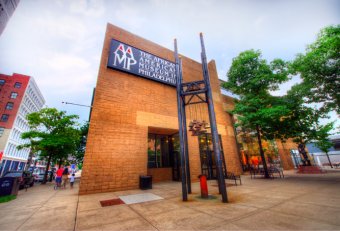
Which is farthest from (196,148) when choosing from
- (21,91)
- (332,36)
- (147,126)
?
(21,91)

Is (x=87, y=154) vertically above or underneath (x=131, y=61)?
underneath

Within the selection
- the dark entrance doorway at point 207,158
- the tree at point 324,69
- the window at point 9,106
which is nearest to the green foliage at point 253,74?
the tree at point 324,69

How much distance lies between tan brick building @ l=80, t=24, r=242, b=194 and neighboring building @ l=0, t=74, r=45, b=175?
1607 inches

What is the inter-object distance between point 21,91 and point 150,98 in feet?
161

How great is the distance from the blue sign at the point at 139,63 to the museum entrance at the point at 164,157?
5530 millimetres

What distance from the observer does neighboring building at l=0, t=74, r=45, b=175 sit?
1344 inches

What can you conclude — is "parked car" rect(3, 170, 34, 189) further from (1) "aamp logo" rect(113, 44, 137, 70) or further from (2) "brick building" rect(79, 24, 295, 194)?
(1) "aamp logo" rect(113, 44, 137, 70)

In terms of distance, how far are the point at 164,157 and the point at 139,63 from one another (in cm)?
906

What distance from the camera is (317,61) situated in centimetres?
1098

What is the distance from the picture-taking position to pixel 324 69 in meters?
10.7

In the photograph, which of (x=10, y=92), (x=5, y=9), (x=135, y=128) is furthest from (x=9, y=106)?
(x=5, y=9)

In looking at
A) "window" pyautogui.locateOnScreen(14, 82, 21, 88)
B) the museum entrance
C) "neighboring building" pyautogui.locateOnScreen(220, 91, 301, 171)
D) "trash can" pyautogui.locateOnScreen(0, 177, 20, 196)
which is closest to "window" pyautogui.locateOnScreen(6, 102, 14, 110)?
"window" pyautogui.locateOnScreen(14, 82, 21, 88)

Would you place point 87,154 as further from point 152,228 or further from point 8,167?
point 8,167

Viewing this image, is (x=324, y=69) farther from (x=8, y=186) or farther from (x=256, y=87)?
(x=8, y=186)
